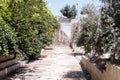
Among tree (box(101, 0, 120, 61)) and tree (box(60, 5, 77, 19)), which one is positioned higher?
tree (box(60, 5, 77, 19))

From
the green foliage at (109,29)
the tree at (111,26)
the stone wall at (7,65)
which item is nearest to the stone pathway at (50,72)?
the stone wall at (7,65)

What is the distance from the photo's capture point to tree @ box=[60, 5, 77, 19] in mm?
89775

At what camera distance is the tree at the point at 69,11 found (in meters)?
89.8

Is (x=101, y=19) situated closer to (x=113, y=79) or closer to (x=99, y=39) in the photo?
(x=99, y=39)

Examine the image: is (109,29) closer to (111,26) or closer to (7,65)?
(111,26)

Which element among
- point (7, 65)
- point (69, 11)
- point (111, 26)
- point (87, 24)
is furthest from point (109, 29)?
point (69, 11)

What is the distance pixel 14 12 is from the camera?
19.5 meters

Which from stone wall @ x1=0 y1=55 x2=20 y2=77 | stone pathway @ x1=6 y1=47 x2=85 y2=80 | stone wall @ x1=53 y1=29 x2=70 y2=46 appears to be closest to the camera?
stone pathway @ x1=6 y1=47 x2=85 y2=80

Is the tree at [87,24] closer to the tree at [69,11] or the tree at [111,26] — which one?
the tree at [111,26]

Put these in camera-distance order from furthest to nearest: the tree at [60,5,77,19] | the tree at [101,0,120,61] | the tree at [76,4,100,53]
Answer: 1. the tree at [60,5,77,19]
2. the tree at [76,4,100,53]
3. the tree at [101,0,120,61]

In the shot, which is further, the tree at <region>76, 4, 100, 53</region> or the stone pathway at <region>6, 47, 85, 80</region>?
the tree at <region>76, 4, 100, 53</region>

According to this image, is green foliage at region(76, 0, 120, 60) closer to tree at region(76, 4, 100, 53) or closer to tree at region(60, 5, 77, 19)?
tree at region(76, 4, 100, 53)

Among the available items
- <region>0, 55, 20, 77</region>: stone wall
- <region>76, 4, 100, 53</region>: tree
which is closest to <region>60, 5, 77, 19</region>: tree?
<region>76, 4, 100, 53</region>: tree

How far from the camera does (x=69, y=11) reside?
91.8 meters
